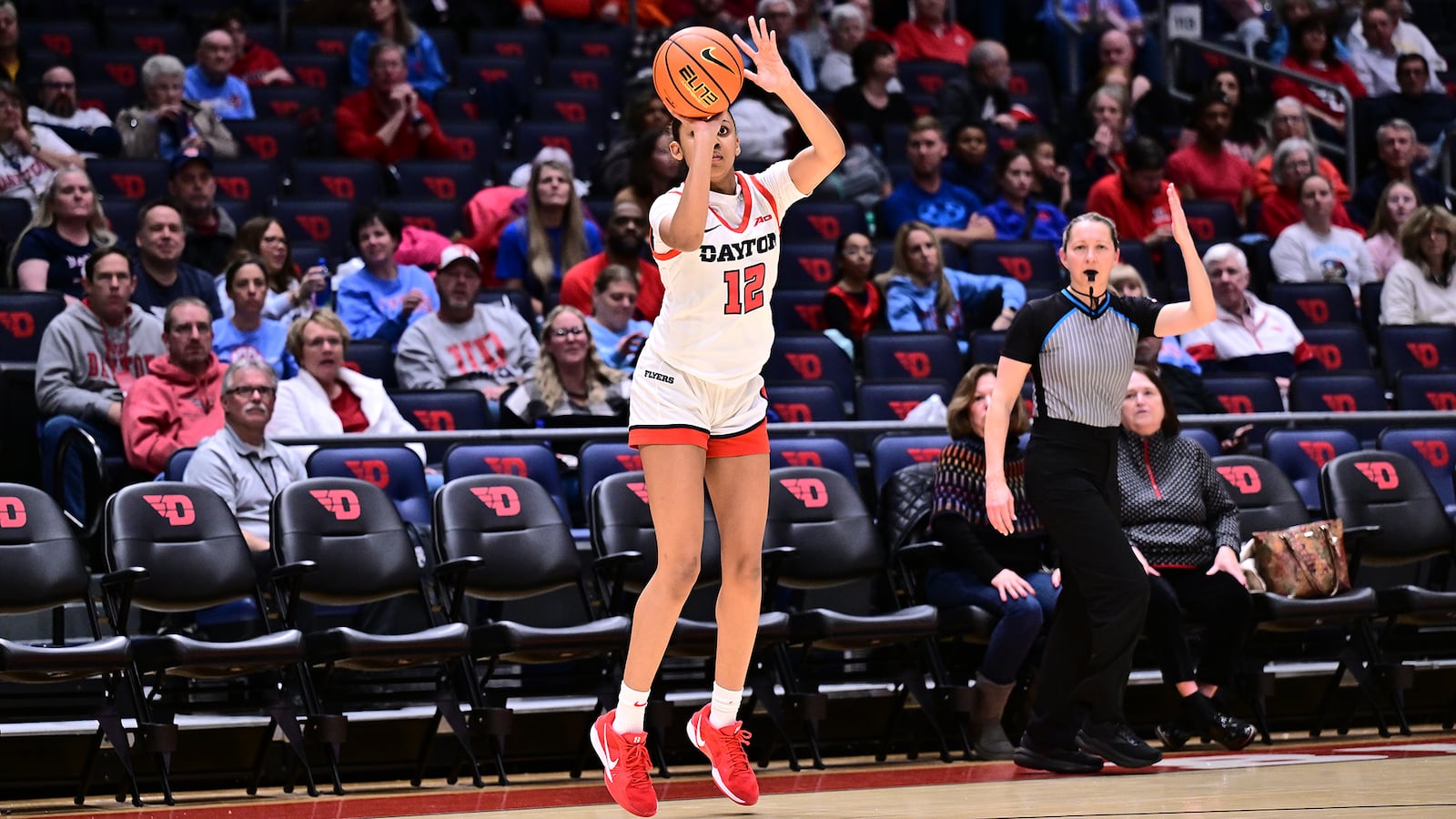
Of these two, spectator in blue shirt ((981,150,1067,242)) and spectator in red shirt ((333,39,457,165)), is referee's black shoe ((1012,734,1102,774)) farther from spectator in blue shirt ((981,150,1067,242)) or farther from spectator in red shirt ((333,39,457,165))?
spectator in red shirt ((333,39,457,165))

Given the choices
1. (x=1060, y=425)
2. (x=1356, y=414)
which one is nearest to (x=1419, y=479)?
(x=1356, y=414)

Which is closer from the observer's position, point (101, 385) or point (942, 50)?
point (101, 385)

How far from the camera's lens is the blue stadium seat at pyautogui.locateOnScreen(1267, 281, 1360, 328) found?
9.50m

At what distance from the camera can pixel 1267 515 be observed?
7.28 m

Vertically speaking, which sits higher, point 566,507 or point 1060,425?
point 1060,425

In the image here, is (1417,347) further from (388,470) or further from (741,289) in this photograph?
(741,289)

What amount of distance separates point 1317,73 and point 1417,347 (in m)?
4.06

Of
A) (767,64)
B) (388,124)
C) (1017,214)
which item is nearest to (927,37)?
(1017,214)

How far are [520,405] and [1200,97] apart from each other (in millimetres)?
5216

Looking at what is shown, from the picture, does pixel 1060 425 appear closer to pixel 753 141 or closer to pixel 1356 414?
pixel 1356 414

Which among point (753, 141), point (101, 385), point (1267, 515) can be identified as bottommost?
point (1267, 515)

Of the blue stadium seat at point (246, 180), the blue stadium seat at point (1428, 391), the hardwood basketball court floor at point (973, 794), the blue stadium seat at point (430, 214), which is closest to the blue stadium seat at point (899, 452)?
the hardwood basketball court floor at point (973, 794)

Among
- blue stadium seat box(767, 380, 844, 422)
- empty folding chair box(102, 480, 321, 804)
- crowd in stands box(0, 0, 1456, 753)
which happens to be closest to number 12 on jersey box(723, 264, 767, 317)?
empty folding chair box(102, 480, 321, 804)

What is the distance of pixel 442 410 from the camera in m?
7.58
